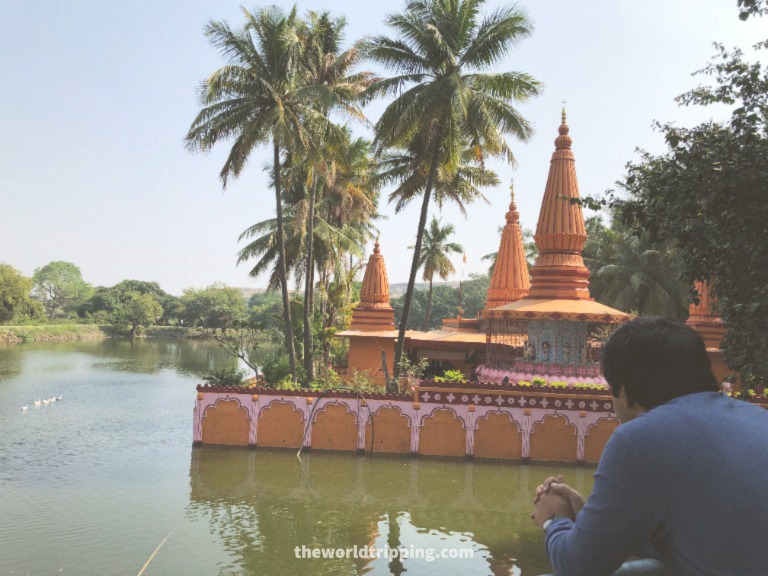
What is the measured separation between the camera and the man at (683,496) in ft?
5.19

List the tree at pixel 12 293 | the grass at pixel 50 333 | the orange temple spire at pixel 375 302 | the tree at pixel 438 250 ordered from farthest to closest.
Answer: the tree at pixel 12 293 < the grass at pixel 50 333 < the tree at pixel 438 250 < the orange temple spire at pixel 375 302

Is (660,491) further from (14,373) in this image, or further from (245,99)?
(14,373)

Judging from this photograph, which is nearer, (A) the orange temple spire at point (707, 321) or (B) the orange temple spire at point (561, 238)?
(A) the orange temple spire at point (707, 321)

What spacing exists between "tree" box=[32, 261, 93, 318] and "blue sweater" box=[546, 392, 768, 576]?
12408cm

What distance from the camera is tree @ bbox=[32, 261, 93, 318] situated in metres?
117

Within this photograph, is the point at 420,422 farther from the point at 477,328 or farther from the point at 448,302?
the point at 448,302

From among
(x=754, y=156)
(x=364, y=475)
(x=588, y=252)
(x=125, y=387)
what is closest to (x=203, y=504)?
(x=364, y=475)

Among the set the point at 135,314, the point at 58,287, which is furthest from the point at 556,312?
the point at 58,287

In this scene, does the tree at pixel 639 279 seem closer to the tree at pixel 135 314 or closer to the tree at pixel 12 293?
the tree at pixel 12 293

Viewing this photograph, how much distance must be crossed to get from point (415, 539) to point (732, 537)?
30.9 feet

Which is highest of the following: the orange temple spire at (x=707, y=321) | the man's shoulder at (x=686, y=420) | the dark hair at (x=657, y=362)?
the orange temple spire at (x=707, y=321)

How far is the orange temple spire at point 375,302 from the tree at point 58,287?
10293 centimetres

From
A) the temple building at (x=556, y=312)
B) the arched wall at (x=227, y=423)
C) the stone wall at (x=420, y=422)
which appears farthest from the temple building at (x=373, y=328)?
the arched wall at (x=227, y=423)

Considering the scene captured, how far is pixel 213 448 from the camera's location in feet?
52.1
